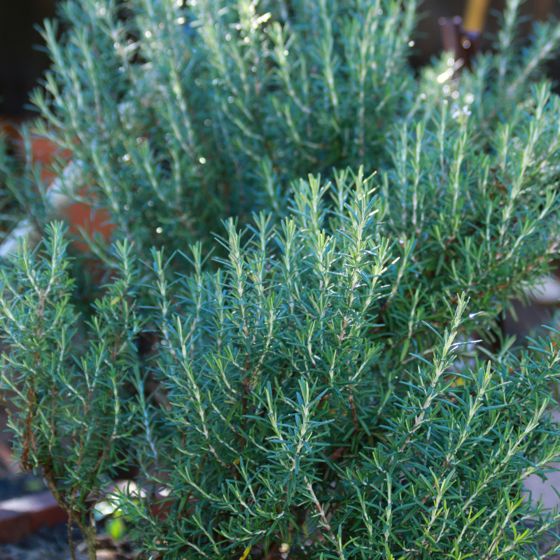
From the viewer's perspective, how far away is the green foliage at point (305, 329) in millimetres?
1328

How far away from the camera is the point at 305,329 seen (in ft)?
4.42

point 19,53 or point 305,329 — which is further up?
point 305,329

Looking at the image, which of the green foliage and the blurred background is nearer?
the green foliage

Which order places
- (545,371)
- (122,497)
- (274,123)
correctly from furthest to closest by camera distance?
1. (274,123)
2. (122,497)
3. (545,371)

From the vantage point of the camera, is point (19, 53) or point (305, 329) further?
point (19, 53)

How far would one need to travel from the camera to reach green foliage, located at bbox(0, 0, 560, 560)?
133cm

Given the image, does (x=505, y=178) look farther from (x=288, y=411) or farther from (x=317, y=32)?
(x=317, y=32)

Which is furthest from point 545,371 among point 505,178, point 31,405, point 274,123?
point 274,123

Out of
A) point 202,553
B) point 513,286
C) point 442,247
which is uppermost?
point 442,247

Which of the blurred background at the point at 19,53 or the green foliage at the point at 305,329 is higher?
the green foliage at the point at 305,329

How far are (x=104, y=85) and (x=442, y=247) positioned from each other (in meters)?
1.20

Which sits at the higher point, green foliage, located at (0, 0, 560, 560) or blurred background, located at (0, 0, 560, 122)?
green foliage, located at (0, 0, 560, 560)

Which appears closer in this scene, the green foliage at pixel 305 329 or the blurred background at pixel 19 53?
the green foliage at pixel 305 329

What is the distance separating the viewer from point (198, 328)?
1.48 metres
